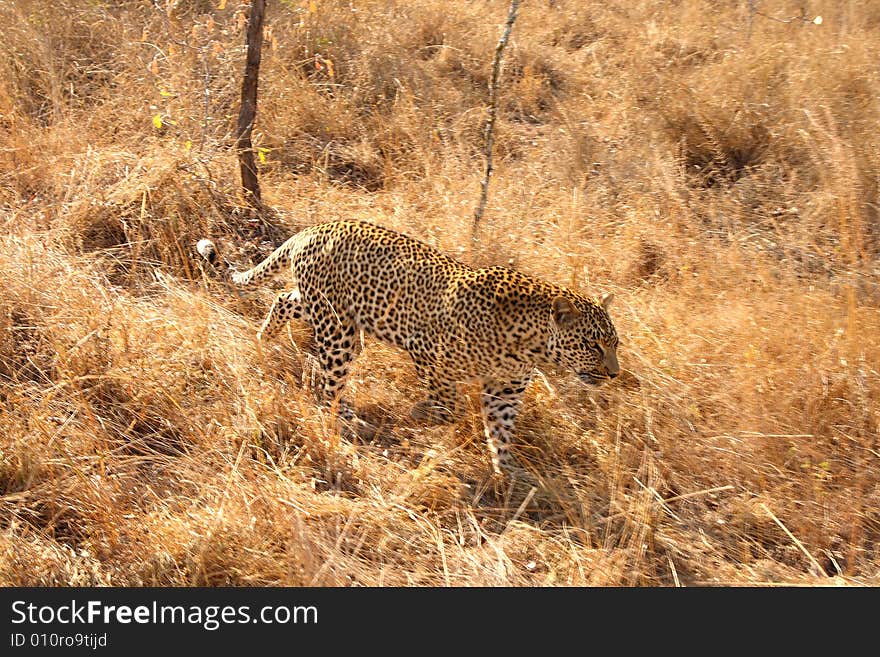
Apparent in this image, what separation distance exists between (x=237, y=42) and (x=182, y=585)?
6.68 m

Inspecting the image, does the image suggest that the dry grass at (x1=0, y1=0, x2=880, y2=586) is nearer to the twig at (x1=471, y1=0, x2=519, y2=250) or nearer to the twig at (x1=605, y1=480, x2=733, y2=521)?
the twig at (x1=605, y1=480, x2=733, y2=521)

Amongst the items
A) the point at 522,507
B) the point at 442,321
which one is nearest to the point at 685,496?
the point at 522,507

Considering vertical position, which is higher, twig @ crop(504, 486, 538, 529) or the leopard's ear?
the leopard's ear

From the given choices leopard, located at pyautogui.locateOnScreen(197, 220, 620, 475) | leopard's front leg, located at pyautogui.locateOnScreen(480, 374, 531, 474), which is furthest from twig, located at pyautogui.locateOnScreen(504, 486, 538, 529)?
leopard's front leg, located at pyautogui.locateOnScreen(480, 374, 531, 474)

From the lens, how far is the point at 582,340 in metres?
5.25

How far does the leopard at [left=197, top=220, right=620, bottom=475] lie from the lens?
17.4ft

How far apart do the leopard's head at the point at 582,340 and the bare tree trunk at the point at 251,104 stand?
327 cm

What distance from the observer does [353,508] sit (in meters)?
4.64

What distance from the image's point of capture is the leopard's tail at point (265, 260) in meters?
6.23

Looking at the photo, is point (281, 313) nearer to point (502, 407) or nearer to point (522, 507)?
point (502, 407)

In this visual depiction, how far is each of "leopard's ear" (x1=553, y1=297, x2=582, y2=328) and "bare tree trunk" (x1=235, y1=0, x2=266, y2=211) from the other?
3.26 meters

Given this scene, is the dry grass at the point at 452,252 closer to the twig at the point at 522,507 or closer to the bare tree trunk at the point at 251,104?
the twig at the point at 522,507

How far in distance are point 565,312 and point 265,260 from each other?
2.31 m

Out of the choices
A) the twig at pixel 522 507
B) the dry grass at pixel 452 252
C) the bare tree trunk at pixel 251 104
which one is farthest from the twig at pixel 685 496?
the bare tree trunk at pixel 251 104
